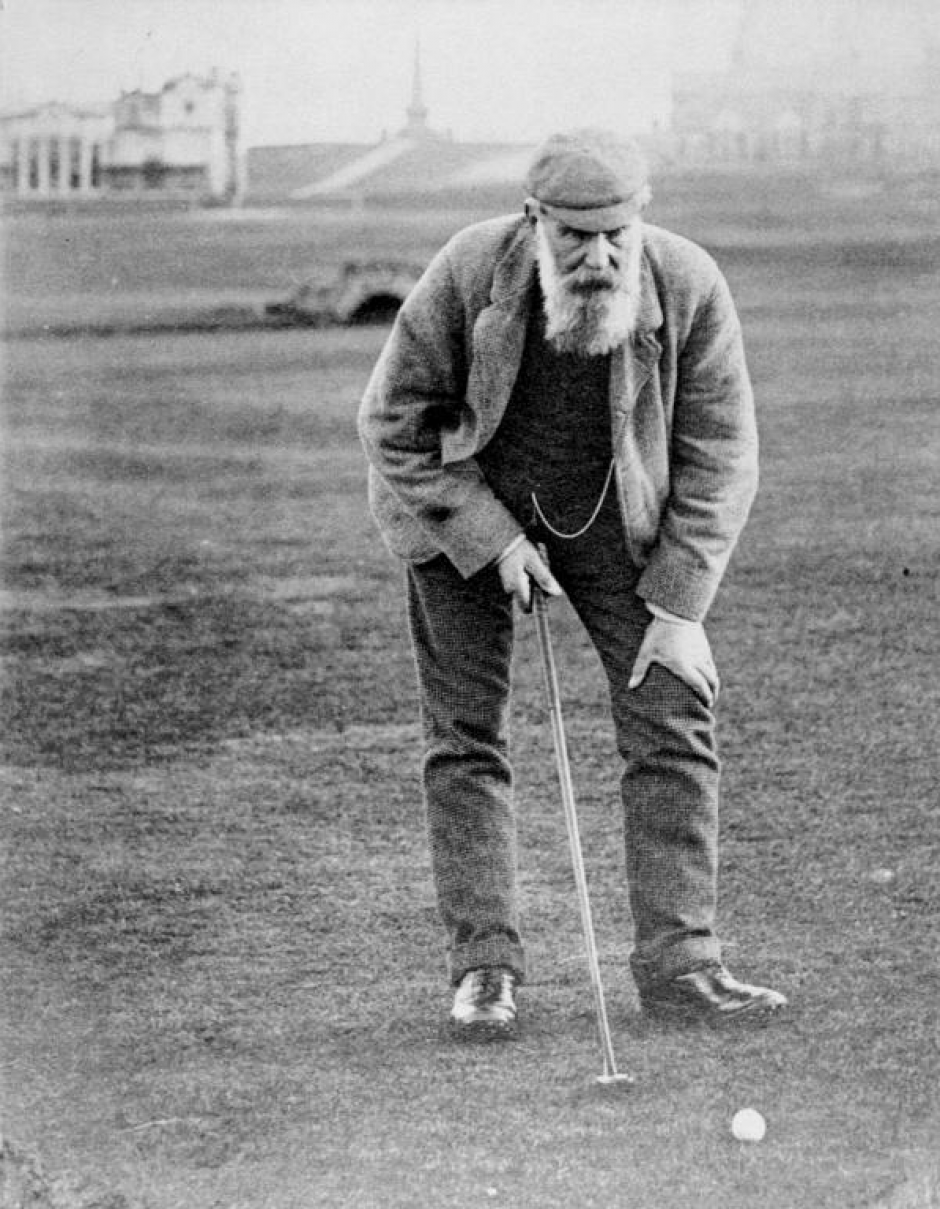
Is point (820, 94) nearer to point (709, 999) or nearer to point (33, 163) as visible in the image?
point (33, 163)

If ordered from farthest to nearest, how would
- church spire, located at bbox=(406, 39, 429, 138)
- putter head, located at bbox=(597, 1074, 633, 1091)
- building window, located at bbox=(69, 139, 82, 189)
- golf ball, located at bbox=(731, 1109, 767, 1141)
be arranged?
building window, located at bbox=(69, 139, 82, 189) → church spire, located at bbox=(406, 39, 429, 138) → putter head, located at bbox=(597, 1074, 633, 1091) → golf ball, located at bbox=(731, 1109, 767, 1141)

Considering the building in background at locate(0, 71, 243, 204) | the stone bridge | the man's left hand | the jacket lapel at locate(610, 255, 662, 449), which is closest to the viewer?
the jacket lapel at locate(610, 255, 662, 449)

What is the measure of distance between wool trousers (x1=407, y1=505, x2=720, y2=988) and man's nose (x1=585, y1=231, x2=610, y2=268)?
1.69 feet

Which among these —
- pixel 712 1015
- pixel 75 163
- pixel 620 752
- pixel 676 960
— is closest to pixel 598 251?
pixel 620 752

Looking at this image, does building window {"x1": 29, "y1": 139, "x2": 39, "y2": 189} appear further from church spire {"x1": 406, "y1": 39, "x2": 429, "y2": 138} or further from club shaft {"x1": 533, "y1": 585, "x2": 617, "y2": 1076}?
club shaft {"x1": 533, "y1": 585, "x2": 617, "y2": 1076}

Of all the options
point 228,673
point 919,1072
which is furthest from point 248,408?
point 919,1072

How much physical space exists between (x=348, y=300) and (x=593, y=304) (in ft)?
47.1

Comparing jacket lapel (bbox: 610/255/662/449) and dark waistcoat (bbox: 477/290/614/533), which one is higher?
jacket lapel (bbox: 610/255/662/449)

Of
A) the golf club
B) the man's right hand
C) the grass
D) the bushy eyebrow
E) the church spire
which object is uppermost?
the bushy eyebrow

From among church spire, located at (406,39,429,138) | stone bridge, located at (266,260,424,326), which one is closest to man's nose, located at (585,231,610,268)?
church spire, located at (406,39,429,138)

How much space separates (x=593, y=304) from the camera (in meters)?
3.82

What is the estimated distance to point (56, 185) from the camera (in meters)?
10.4

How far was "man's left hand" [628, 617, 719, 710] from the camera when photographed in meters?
4.00

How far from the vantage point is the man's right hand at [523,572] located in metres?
3.96
